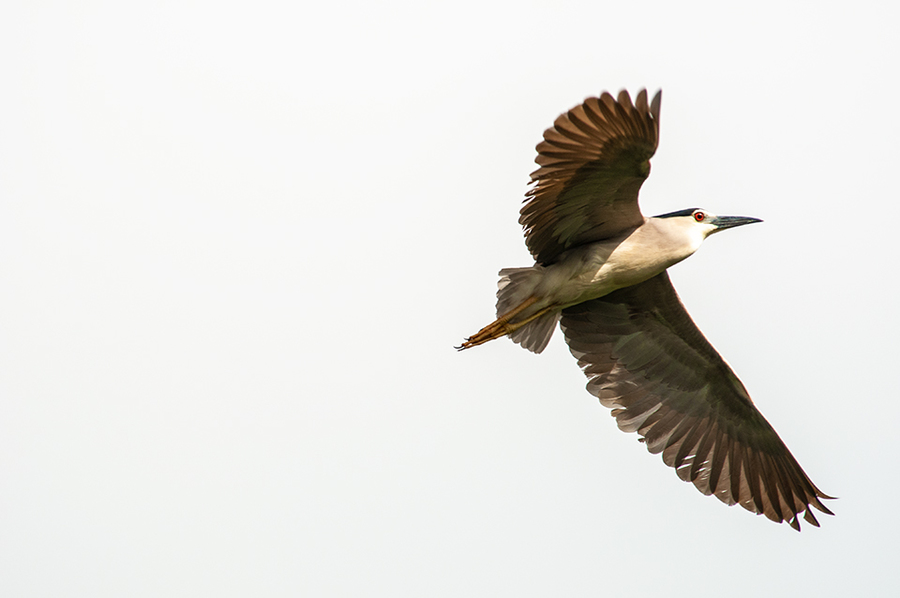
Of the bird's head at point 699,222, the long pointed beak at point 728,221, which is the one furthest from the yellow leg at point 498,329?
the long pointed beak at point 728,221

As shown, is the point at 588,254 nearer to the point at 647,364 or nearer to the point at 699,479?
the point at 647,364

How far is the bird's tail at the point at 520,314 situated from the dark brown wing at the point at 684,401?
561 mm

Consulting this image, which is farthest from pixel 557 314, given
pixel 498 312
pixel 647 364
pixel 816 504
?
pixel 816 504

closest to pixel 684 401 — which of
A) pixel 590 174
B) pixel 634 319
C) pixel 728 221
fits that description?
pixel 634 319

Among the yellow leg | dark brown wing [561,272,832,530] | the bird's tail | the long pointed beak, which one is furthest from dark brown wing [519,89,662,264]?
dark brown wing [561,272,832,530]

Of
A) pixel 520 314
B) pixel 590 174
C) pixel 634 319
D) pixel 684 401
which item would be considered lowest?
pixel 684 401

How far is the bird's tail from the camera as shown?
850cm

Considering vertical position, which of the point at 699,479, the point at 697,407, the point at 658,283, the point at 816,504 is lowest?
the point at 816,504

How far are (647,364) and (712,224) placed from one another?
4.97ft

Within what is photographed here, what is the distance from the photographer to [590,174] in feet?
25.2

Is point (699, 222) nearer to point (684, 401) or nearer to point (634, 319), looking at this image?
point (634, 319)

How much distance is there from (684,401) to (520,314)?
2.07 metres

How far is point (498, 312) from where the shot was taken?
866 centimetres

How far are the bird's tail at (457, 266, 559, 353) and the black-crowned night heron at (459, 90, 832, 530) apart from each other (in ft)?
0.04
